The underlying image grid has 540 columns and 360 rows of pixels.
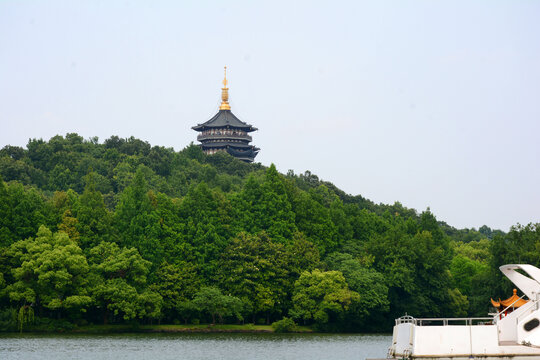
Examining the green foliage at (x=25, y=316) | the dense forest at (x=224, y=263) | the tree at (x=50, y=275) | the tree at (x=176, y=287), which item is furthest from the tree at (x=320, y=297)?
the green foliage at (x=25, y=316)

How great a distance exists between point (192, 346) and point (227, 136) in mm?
95424

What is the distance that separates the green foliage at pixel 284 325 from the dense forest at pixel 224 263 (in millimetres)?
376

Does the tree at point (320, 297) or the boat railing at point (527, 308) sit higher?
the tree at point (320, 297)

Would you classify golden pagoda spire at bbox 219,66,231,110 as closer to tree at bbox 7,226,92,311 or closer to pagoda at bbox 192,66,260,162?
pagoda at bbox 192,66,260,162

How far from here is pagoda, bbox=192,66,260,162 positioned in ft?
468

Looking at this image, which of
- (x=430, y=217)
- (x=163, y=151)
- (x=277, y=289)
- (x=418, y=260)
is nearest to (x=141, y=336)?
(x=277, y=289)

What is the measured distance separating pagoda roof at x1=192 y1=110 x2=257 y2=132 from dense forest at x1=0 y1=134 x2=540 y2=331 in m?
64.4

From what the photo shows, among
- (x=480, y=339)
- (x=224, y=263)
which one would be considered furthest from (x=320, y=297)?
(x=480, y=339)

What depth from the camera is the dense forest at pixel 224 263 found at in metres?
59.3

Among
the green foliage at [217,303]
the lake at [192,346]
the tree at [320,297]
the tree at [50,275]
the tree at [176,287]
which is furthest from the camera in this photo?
the tree at [320,297]

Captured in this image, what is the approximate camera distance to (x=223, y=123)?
144m

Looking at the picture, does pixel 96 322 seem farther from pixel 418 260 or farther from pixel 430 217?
pixel 430 217

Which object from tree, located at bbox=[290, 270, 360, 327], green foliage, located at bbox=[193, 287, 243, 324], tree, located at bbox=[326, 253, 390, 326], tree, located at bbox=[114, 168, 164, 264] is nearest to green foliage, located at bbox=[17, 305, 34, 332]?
tree, located at bbox=[114, 168, 164, 264]

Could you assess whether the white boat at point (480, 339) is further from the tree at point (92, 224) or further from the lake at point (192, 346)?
the tree at point (92, 224)
